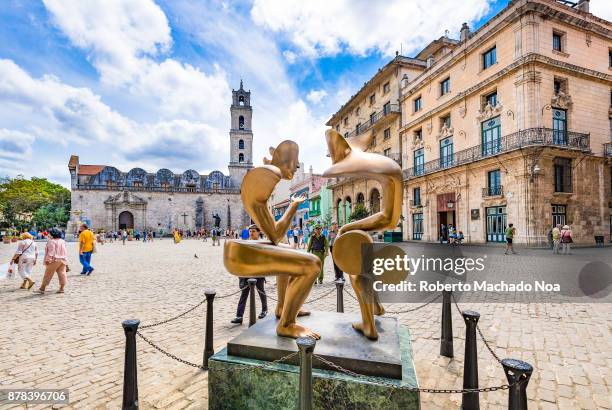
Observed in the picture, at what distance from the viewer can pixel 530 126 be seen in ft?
56.5

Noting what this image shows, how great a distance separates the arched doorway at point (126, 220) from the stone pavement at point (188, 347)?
155 feet

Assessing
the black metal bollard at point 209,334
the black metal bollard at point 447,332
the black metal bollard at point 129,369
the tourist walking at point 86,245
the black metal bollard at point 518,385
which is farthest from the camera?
the tourist walking at point 86,245

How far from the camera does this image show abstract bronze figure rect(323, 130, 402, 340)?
9.38ft

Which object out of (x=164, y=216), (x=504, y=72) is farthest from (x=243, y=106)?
(x=504, y=72)

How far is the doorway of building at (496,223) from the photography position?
1847 centimetres

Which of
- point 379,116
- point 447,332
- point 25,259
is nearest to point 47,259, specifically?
point 25,259

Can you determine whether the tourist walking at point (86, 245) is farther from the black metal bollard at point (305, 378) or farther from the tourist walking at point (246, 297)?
the black metal bollard at point (305, 378)

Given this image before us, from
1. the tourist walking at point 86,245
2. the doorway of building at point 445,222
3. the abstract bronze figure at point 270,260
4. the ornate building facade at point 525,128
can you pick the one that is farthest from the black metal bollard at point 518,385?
the doorway of building at point 445,222

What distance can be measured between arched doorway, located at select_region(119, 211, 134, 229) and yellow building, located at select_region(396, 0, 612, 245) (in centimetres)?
4681

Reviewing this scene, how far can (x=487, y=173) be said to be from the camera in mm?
19578

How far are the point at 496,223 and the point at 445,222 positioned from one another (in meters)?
5.03

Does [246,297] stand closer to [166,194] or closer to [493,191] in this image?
[493,191]

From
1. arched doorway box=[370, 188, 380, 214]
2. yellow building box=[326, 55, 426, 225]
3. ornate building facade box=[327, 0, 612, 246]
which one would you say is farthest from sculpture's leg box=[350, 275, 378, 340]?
arched doorway box=[370, 188, 380, 214]

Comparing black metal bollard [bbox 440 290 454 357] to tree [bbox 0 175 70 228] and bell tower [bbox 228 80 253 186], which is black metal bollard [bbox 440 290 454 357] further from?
tree [bbox 0 175 70 228]
